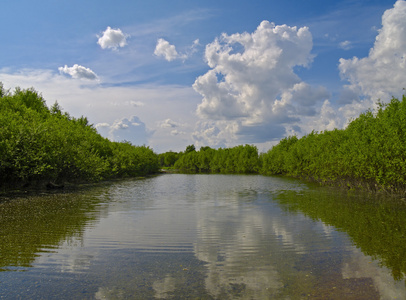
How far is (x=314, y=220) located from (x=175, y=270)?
12398 mm

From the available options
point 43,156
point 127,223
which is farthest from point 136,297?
point 43,156

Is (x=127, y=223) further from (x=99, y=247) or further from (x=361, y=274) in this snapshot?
(x=361, y=274)

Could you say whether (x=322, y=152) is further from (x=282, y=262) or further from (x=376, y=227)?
(x=282, y=262)

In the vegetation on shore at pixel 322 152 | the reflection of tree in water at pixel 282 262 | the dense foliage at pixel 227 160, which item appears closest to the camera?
the reflection of tree in water at pixel 282 262

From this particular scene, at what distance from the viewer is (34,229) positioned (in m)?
16.0

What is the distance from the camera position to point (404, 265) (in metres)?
10.1

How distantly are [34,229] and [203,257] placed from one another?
33.6 feet

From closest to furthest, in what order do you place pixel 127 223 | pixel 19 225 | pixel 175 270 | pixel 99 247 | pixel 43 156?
pixel 175 270, pixel 99 247, pixel 19 225, pixel 127 223, pixel 43 156

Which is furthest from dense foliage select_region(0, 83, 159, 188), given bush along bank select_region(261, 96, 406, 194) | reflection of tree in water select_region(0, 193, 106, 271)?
bush along bank select_region(261, 96, 406, 194)

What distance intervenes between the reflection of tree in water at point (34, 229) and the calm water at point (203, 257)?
0.05 meters

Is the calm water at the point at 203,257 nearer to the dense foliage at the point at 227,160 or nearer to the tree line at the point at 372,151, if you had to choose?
the tree line at the point at 372,151

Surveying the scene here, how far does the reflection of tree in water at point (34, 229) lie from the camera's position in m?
11.4

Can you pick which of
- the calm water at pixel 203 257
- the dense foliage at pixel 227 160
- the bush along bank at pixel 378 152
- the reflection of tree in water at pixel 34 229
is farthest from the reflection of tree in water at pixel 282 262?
the dense foliage at pixel 227 160

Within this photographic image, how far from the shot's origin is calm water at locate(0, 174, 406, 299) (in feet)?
26.8
